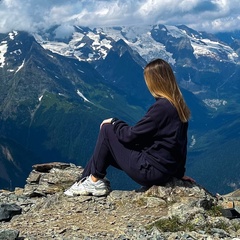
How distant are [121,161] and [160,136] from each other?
5.35ft

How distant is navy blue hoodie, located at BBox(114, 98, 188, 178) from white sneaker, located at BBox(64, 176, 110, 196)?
75.5 inches

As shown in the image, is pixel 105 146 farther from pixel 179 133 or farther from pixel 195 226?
pixel 195 226

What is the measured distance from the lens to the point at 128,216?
13414 millimetres

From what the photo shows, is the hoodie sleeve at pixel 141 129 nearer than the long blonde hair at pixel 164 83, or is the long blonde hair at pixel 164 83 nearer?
the long blonde hair at pixel 164 83

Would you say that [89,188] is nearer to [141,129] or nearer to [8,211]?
[8,211]

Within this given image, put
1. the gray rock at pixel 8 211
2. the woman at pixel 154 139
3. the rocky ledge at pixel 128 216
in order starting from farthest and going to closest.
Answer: the gray rock at pixel 8 211, the woman at pixel 154 139, the rocky ledge at pixel 128 216

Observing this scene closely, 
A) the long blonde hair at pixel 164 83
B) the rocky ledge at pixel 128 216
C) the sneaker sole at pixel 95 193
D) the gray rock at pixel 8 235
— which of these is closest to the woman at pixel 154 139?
the long blonde hair at pixel 164 83

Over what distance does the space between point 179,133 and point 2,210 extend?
20.0ft

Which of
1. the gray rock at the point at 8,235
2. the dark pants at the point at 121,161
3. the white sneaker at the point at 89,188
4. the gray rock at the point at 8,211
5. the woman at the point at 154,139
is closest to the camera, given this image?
the gray rock at the point at 8,235

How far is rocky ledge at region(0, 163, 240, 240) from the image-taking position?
11.7 m

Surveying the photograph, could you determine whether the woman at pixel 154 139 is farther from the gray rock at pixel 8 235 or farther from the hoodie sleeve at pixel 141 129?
the gray rock at pixel 8 235

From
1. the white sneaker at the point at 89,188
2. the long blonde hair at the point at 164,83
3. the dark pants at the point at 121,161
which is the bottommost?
the white sneaker at the point at 89,188

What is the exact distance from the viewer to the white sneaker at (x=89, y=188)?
15.1 m

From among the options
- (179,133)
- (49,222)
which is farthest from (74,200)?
(179,133)
